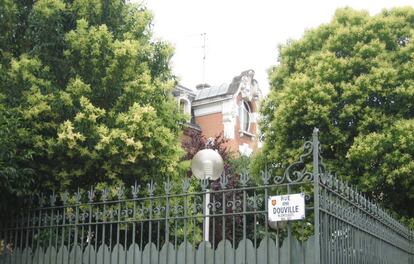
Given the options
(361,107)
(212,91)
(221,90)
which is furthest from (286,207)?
(212,91)

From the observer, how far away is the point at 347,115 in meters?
16.3

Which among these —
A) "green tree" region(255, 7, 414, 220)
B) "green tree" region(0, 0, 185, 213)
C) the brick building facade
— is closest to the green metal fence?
"green tree" region(0, 0, 185, 213)

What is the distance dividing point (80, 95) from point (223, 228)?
17.2 ft

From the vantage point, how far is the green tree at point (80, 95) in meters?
10.3

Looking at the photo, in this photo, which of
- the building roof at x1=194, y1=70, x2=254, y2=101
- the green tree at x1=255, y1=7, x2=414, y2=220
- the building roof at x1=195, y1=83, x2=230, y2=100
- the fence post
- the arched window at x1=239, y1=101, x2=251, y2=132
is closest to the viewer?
the fence post

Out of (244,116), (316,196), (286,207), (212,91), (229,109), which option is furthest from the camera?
(244,116)

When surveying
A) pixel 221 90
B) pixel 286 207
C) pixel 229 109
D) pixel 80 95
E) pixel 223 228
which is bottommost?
pixel 223 228

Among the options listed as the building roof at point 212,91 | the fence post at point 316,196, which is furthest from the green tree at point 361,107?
the building roof at point 212,91

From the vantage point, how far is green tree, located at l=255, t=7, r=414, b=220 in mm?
15617

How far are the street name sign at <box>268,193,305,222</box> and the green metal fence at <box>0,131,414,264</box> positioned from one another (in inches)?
3.3

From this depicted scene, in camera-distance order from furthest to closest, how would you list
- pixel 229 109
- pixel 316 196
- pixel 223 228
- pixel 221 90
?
pixel 221 90 < pixel 229 109 < pixel 223 228 < pixel 316 196

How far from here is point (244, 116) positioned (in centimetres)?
2992

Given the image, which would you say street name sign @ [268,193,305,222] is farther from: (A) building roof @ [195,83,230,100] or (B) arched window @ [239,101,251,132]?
(B) arched window @ [239,101,251,132]

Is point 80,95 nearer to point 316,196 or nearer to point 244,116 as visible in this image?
point 316,196
